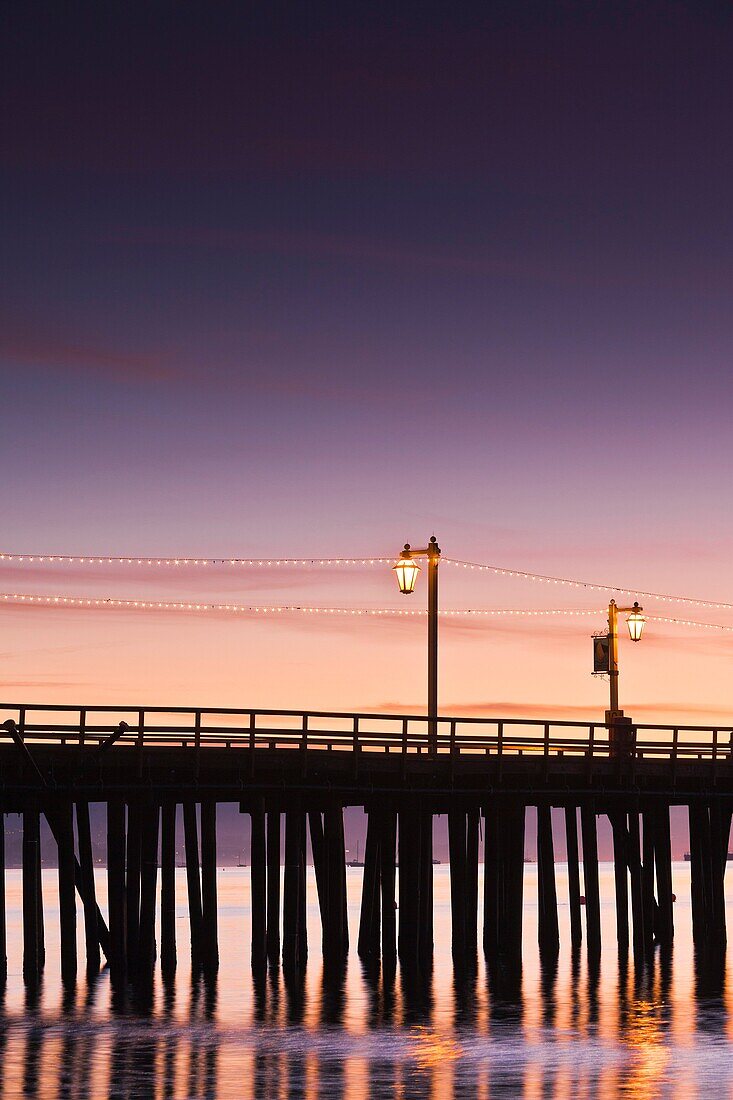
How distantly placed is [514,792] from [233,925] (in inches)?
1908

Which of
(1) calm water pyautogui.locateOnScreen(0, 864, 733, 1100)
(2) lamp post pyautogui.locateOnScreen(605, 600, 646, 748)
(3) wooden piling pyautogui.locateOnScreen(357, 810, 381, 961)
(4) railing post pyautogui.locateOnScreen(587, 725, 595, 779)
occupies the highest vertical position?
(2) lamp post pyautogui.locateOnScreen(605, 600, 646, 748)

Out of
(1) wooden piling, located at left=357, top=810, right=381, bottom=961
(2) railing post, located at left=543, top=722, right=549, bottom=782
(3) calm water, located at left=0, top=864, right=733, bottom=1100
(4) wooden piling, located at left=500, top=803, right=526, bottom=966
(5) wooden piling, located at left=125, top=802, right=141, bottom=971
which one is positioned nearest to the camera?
→ (3) calm water, located at left=0, top=864, right=733, bottom=1100

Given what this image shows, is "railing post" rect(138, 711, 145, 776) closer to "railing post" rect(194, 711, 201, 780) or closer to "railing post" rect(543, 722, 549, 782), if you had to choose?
"railing post" rect(194, 711, 201, 780)

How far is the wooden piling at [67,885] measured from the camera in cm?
3875

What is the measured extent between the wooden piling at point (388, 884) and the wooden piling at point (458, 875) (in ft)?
4.57

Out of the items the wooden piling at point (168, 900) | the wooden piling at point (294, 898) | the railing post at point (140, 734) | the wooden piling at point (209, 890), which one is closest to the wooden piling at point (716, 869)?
the wooden piling at point (294, 898)

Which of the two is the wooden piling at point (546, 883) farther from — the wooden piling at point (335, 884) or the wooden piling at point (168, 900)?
the wooden piling at point (168, 900)

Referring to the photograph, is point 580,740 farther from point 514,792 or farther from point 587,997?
point 587,997

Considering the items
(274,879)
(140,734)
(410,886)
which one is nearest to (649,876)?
(410,886)

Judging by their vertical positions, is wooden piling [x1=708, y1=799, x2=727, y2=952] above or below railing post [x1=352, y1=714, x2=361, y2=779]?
below

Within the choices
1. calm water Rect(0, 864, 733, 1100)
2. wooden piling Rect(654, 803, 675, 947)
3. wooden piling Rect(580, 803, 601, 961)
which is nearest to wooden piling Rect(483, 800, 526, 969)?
calm water Rect(0, 864, 733, 1100)

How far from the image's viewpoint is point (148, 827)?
39219mm

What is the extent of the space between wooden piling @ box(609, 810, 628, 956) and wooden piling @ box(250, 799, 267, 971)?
11471 mm

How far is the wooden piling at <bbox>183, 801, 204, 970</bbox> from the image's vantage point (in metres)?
41.4
